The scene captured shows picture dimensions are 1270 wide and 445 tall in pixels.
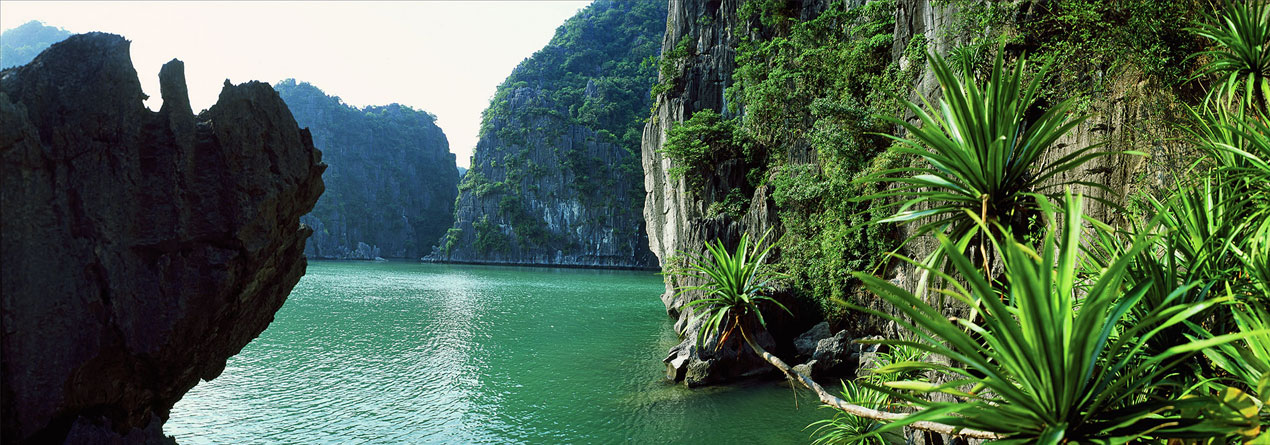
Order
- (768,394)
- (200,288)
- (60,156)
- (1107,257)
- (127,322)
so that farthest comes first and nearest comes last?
(768,394) → (200,288) → (127,322) → (60,156) → (1107,257)

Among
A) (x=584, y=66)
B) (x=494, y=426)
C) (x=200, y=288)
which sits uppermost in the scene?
(x=584, y=66)

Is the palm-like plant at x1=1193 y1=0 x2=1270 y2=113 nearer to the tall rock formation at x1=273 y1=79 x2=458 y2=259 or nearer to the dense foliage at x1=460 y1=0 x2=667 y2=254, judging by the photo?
the dense foliage at x1=460 y1=0 x2=667 y2=254

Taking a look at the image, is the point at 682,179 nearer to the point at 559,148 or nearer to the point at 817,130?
the point at 817,130

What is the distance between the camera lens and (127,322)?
5.99m

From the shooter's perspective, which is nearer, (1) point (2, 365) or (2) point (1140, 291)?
(2) point (1140, 291)

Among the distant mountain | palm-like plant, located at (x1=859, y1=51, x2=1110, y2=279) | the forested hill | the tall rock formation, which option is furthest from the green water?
the distant mountain

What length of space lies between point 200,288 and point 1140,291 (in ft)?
29.0

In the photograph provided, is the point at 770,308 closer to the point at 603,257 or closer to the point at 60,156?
the point at 60,156

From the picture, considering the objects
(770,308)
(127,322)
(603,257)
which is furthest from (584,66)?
(127,322)

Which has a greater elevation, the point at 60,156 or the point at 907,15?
the point at 907,15

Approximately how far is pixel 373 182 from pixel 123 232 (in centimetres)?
10777

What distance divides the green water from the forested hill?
52.8 metres

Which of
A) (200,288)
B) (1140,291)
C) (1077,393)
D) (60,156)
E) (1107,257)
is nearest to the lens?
(1077,393)

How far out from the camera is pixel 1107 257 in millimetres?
3168
